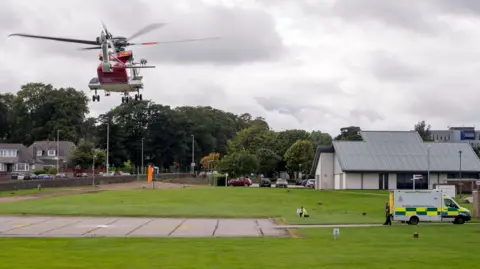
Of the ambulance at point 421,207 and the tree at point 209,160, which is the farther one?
the tree at point 209,160

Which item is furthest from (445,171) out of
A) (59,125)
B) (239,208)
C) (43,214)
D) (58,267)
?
(59,125)

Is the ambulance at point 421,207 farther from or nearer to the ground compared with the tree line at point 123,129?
nearer to the ground

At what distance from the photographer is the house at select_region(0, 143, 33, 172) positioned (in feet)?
542

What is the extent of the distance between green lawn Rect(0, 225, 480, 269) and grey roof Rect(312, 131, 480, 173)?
58.5 metres

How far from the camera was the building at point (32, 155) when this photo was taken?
166 metres

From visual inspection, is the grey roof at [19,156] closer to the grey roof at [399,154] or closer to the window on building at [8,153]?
the window on building at [8,153]

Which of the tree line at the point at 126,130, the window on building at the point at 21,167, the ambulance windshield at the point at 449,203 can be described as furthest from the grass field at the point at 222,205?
the window on building at the point at 21,167

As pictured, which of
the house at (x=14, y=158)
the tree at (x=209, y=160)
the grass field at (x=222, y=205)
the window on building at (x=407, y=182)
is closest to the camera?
the grass field at (x=222, y=205)

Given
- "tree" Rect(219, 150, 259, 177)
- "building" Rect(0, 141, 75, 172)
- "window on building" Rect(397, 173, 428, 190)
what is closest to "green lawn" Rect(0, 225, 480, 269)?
"window on building" Rect(397, 173, 428, 190)

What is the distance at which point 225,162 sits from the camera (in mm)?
Answer: 131625

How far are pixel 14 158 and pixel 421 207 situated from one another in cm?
13472

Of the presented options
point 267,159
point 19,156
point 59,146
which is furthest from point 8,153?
point 267,159

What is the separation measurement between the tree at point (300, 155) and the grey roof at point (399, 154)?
38537 mm

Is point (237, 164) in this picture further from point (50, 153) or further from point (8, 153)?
point (8, 153)
